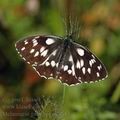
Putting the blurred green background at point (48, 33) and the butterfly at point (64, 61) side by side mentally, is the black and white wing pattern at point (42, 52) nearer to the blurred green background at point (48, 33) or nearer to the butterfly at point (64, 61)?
the butterfly at point (64, 61)

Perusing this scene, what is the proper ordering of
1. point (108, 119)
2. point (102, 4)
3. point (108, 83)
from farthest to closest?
point (102, 4) → point (108, 83) → point (108, 119)

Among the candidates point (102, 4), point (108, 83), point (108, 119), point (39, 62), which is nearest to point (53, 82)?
point (108, 83)

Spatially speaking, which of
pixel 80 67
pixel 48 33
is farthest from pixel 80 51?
pixel 48 33

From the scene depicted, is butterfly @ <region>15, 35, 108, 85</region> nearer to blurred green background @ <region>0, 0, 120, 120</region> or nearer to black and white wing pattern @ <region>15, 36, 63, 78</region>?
black and white wing pattern @ <region>15, 36, 63, 78</region>

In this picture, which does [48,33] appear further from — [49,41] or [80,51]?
[80,51]

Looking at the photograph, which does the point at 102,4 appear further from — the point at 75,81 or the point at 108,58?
the point at 75,81

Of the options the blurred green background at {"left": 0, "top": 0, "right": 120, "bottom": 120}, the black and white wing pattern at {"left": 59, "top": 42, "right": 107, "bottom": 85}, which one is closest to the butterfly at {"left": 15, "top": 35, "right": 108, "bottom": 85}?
the black and white wing pattern at {"left": 59, "top": 42, "right": 107, "bottom": 85}

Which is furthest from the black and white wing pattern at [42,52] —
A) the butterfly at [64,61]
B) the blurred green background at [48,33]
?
the blurred green background at [48,33]
